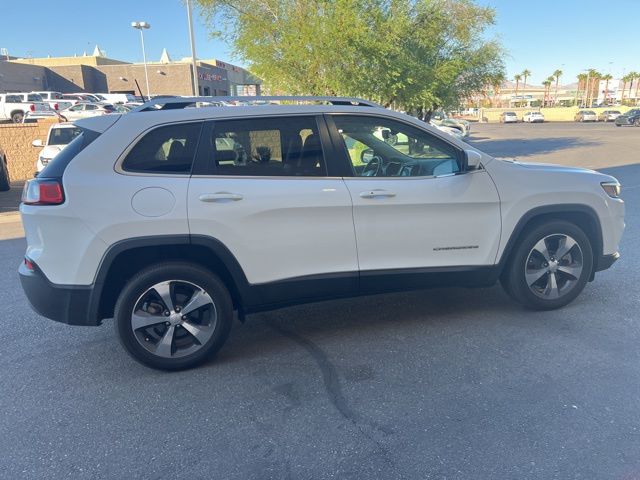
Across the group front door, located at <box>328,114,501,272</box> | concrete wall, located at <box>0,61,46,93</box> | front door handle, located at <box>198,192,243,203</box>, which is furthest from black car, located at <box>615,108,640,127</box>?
concrete wall, located at <box>0,61,46,93</box>

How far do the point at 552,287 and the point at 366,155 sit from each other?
2012mm

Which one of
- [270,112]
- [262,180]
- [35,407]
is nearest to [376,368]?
[262,180]

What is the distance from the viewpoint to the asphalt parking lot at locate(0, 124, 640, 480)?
2.47 m

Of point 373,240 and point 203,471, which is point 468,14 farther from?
point 203,471

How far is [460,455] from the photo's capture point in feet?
8.16

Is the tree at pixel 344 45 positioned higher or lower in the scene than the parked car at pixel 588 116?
higher

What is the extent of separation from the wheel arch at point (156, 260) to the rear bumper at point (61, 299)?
0.05 metres

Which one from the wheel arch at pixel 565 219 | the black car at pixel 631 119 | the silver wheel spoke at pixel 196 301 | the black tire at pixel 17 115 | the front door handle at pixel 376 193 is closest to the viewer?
the silver wheel spoke at pixel 196 301

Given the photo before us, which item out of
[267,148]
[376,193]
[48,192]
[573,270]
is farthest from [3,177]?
[573,270]

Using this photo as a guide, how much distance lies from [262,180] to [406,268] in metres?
1.32

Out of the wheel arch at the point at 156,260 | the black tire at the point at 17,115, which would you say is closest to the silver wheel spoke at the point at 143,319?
the wheel arch at the point at 156,260

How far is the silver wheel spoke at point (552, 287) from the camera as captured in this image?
414cm

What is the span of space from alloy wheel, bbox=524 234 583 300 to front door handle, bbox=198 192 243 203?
254cm

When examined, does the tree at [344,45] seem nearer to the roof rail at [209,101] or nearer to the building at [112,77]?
the roof rail at [209,101]
